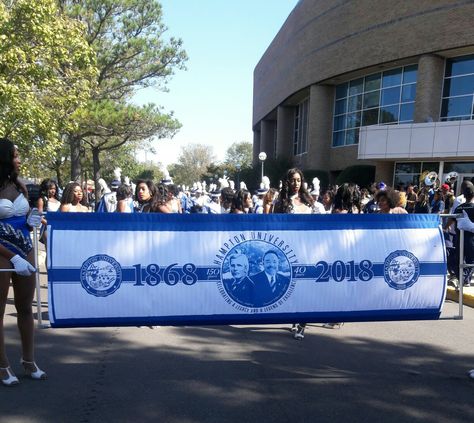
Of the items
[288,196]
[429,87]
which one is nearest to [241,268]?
[288,196]

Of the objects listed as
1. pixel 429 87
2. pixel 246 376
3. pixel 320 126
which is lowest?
pixel 246 376

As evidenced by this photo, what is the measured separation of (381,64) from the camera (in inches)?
1085

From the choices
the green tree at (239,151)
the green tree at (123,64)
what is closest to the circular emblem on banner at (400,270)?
the green tree at (123,64)

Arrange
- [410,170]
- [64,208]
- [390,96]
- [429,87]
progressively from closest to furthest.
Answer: [64,208]
[429,87]
[410,170]
[390,96]

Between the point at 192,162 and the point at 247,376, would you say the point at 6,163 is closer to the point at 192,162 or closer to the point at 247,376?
the point at 247,376

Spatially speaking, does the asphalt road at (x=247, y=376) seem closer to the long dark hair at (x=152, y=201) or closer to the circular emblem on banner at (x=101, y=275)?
the circular emblem on banner at (x=101, y=275)

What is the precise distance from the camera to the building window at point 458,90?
954 inches

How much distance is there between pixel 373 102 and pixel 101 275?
28839 millimetres

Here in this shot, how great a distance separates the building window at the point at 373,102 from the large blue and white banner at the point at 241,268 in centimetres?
2542

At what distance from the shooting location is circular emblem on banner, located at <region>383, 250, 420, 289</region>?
12.9ft

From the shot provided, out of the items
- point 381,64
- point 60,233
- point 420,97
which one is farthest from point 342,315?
point 381,64

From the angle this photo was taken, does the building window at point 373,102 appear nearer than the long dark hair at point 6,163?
No

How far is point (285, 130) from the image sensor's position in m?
43.8

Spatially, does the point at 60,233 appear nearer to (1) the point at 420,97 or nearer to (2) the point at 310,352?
(2) the point at 310,352
